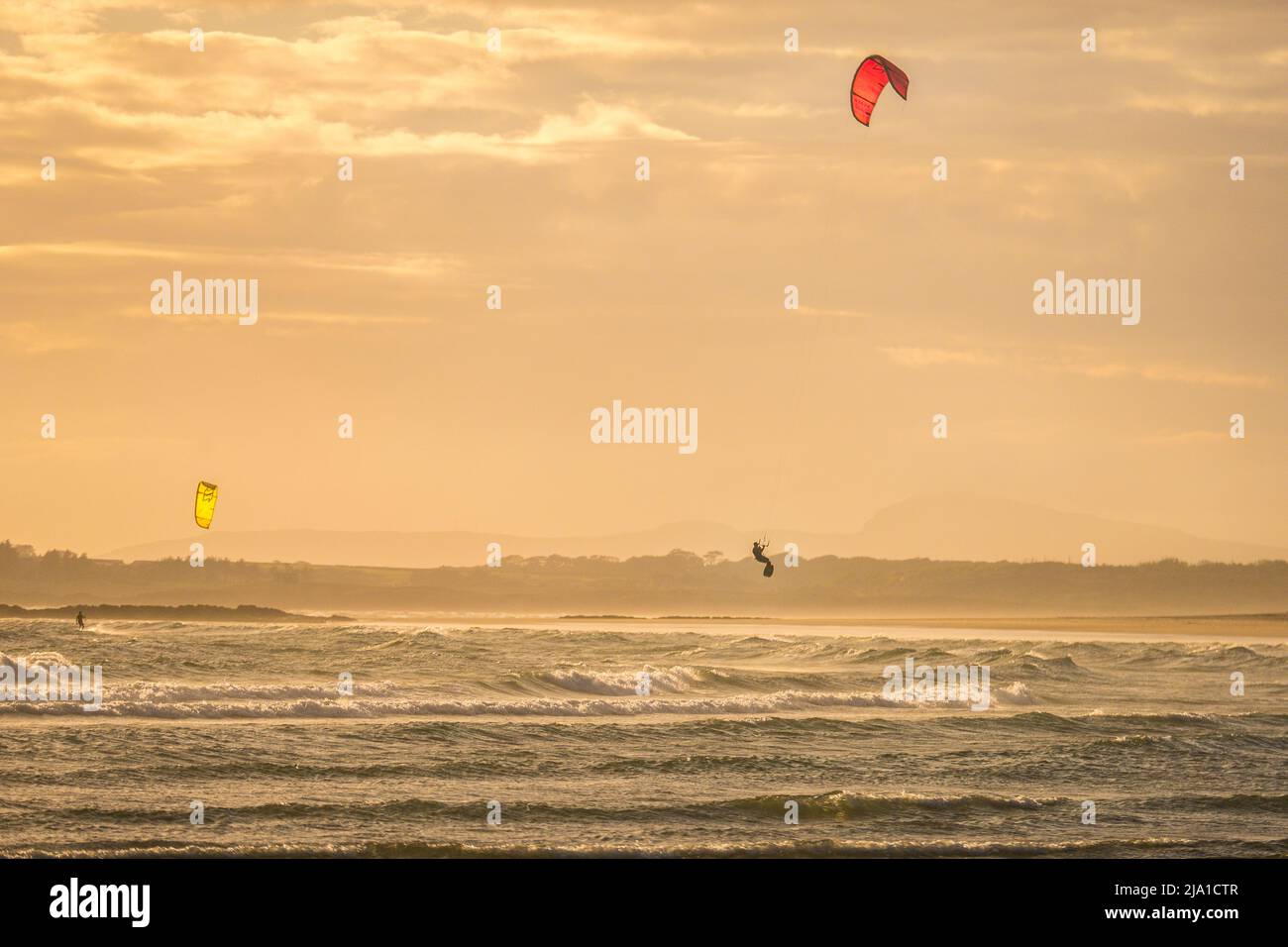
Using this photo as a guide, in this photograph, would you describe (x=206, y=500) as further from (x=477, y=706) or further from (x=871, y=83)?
(x=871, y=83)

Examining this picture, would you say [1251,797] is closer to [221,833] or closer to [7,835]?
[221,833]

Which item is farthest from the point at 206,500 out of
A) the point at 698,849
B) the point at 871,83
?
the point at 698,849

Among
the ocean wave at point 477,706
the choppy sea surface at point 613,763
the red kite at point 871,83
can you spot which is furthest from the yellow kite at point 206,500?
the red kite at point 871,83

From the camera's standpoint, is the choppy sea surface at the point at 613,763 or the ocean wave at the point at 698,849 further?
the choppy sea surface at the point at 613,763

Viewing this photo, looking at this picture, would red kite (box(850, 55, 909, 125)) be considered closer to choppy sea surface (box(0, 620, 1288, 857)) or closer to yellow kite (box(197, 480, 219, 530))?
choppy sea surface (box(0, 620, 1288, 857))

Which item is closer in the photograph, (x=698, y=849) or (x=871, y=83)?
(x=698, y=849)

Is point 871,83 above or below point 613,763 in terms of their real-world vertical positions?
above

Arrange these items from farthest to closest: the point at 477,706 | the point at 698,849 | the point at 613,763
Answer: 1. the point at 477,706
2. the point at 613,763
3. the point at 698,849

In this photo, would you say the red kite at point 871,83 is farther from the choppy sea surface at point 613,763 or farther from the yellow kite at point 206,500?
the yellow kite at point 206,500
